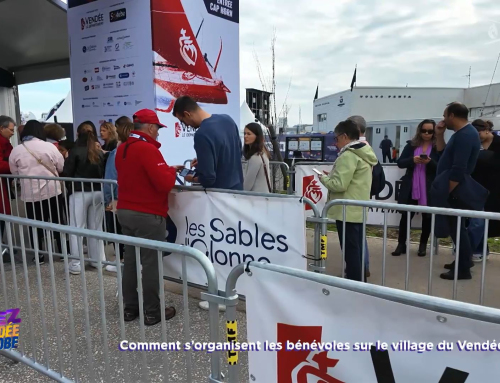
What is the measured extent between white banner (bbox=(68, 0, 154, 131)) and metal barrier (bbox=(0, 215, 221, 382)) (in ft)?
8.26

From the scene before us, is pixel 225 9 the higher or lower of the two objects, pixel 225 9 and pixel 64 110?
the higher

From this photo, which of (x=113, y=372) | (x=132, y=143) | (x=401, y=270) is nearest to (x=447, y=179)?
(x=401, y=270)

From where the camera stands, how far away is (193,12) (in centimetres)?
574

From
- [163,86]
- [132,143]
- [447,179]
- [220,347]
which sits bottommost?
[220,347]

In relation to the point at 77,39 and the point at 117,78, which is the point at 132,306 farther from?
the point at 77,39

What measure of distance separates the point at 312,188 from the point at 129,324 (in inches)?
154

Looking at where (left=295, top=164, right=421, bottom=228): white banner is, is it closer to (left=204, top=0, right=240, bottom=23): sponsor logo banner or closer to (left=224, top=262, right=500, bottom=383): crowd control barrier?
(left=204, top=0, right=240, bottom=23): sponsor logo banner

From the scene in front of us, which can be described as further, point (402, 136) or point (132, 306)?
point (402, 136)

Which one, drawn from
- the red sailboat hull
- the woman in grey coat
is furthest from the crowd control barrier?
the red sailboat hull

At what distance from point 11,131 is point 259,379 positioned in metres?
5.24

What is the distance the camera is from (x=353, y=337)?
1.41 meters

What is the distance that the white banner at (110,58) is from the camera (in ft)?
17.4

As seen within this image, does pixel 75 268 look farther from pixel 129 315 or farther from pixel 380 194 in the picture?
pixel 380 194

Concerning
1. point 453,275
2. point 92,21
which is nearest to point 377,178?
point 453,275
